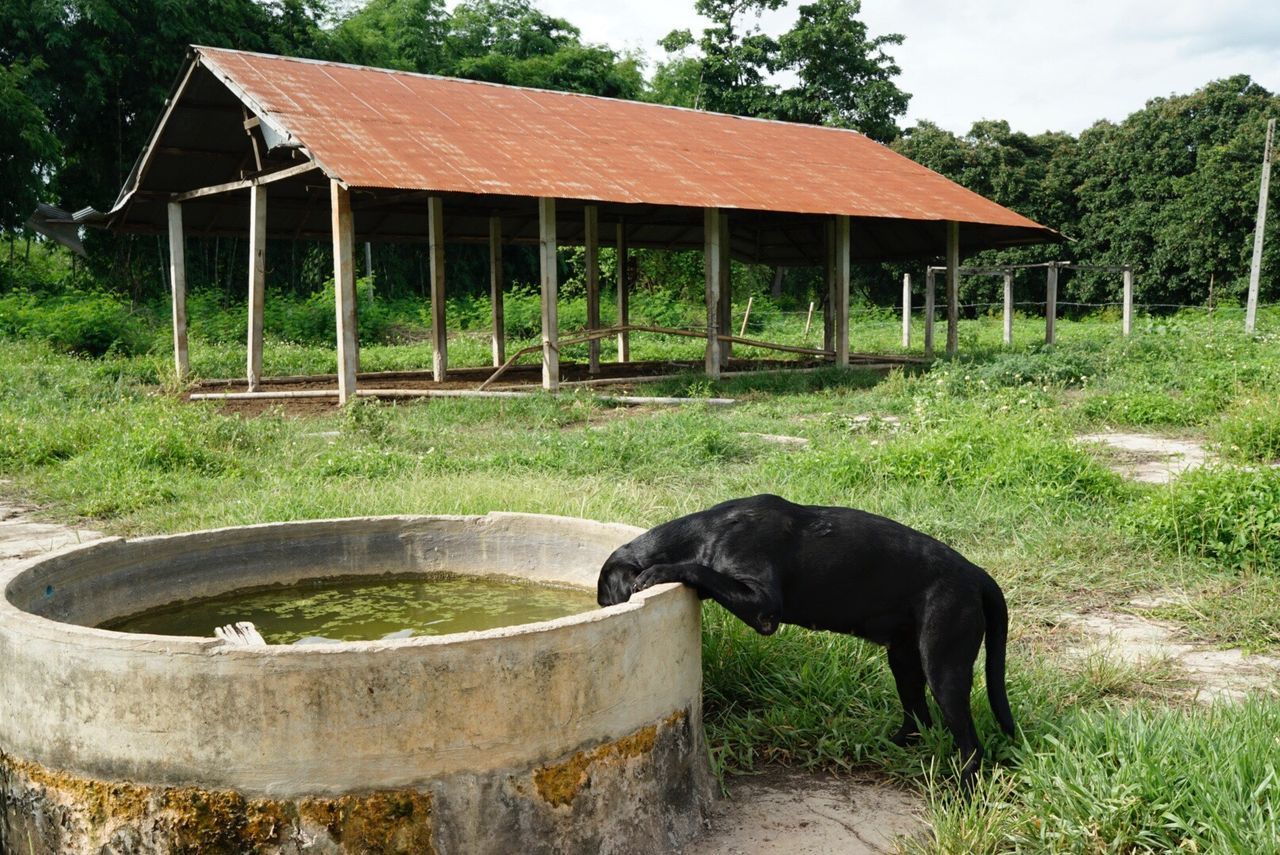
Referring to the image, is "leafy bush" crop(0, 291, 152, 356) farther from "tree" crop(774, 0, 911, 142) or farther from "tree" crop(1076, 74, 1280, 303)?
"tree" crop(1076, 74, 1280, 303)

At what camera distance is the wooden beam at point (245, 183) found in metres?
12.4

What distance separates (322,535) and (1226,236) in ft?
103

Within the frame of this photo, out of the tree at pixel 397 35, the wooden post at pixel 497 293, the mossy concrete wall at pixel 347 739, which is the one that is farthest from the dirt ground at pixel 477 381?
the tree at pixel 397 35

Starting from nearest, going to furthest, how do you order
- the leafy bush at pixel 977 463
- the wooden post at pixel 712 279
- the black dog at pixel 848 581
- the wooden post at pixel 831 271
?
the black dog at pixel 848 581, the leafy bush at pixel 977 463, the wooden post at pixel 712 279, the wooden post at pixel 831 271

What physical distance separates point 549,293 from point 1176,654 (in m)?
9.82

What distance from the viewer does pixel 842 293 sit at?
16797 mm

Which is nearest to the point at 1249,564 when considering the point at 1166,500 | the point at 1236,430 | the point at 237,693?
the point at 1166,500

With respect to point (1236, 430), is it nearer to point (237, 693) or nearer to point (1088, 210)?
point (237, 693)

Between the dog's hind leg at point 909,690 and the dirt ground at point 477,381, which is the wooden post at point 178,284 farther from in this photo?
the dog's hind leg at point 909,690

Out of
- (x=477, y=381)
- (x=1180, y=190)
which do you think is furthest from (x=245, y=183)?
(x=1180, y=190)

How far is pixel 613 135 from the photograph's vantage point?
→ 16156 millimetres

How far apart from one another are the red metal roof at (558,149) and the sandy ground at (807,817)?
8.71 metres

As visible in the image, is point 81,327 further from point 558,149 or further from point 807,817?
point 807,817

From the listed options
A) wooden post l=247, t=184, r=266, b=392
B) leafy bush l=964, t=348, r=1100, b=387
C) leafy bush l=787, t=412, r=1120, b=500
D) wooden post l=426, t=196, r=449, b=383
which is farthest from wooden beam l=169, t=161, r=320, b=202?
leafy bush l=964, t=348, r=1100, b=387
